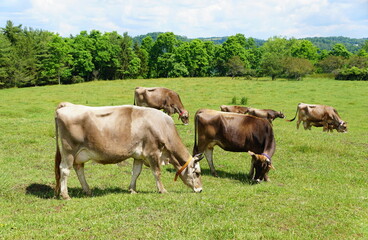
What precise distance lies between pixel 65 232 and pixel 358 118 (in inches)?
1146

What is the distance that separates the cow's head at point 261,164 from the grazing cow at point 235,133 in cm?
25

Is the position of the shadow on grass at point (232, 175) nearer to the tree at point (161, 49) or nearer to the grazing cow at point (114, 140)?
the grazing cow at point (114, 140)

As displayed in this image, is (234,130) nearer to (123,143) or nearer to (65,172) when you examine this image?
(123,143)

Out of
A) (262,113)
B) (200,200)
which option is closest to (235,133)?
(200,200)

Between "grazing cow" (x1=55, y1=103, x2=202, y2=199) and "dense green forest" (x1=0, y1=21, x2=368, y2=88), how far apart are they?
57.8 metres

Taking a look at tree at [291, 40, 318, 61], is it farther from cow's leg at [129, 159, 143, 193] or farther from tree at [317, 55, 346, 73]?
cow's leg at [129, 159, 143, 193]

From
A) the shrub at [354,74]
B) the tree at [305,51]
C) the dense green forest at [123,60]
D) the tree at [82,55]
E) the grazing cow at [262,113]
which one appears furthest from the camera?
the tree at [305,51]

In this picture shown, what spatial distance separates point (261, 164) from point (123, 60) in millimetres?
76864

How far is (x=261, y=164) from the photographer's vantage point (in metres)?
11.1

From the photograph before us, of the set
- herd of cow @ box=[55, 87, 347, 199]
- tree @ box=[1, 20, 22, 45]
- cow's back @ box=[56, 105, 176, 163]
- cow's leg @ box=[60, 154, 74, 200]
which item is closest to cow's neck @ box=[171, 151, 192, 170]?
herd of cow @ box=[55, 87, 347, 199]

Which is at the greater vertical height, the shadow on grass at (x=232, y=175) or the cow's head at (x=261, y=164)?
the cow's head at (x=261, y=164)

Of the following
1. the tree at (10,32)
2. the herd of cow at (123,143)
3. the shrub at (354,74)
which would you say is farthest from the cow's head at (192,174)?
the tree at (10,32)

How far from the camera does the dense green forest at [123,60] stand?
67.2 meters

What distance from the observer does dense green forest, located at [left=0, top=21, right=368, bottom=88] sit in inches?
2647
